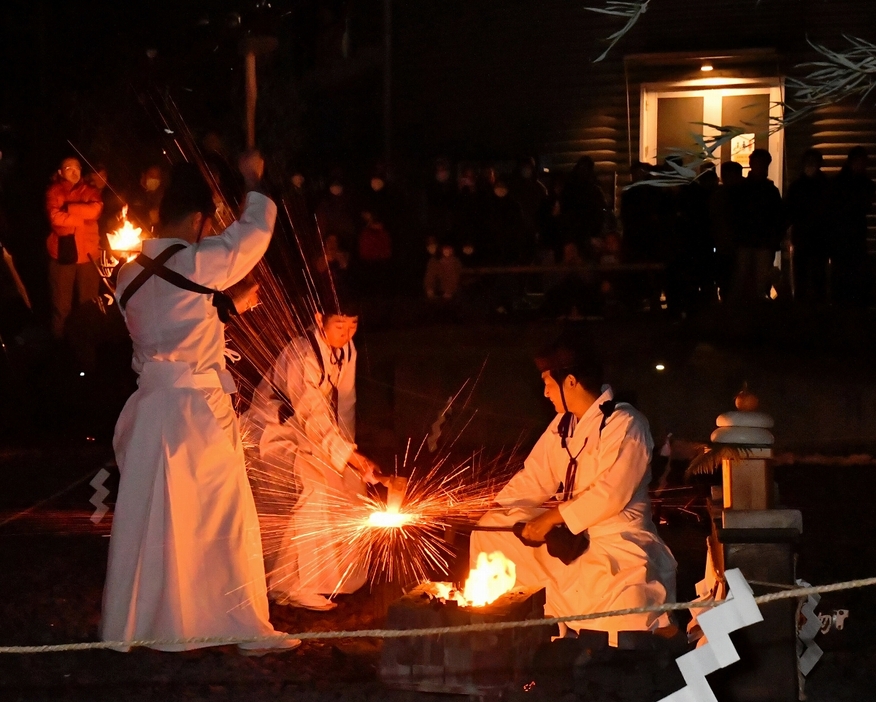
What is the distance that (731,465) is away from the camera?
207 inches

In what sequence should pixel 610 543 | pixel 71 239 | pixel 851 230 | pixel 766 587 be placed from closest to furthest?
pixel 766 587, pixel 610 543, pixel 71 239, pixel 851 230

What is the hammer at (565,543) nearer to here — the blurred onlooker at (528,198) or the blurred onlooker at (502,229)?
the blurred onlooker at (502,229)

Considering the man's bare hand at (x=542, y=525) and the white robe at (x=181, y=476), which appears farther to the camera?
the man's bare hand at (x=542, y=525)

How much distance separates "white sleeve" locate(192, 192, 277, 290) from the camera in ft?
19.7

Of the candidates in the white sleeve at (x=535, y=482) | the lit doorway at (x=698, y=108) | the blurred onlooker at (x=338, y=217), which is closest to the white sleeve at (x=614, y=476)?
the white sleeve at (x=535, y=482)

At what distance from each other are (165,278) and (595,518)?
2.13 m

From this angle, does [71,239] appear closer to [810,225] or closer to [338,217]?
[338,217]

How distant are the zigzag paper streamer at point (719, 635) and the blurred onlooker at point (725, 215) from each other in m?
8.92

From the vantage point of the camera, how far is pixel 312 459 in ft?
24.2

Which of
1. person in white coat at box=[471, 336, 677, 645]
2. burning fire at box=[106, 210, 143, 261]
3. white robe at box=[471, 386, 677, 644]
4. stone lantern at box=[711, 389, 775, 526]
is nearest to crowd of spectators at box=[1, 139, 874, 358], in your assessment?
burning fire at box=[106, 210, 143, 261]

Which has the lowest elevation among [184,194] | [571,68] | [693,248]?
[184,194]

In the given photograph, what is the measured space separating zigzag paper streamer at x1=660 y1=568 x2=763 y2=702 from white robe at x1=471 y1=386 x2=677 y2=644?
1.56 meters

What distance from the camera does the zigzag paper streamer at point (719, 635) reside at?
4.29 m

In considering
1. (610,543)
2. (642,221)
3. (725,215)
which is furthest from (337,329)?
(642,221)
